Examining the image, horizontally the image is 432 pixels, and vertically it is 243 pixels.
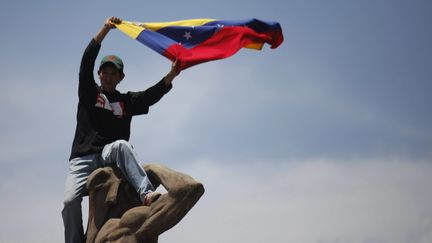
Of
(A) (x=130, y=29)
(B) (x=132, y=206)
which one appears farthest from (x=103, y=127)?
(A) (x=130, y=29)

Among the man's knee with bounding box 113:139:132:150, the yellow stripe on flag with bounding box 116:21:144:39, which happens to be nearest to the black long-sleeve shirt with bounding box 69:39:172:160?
the man's knee with bounding box 113:139:132:150

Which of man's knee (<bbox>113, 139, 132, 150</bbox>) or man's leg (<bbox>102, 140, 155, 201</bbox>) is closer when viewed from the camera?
man's leg (<bbox>102, 140, 155, 201</bbox>)

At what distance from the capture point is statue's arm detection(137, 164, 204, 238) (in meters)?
7.70

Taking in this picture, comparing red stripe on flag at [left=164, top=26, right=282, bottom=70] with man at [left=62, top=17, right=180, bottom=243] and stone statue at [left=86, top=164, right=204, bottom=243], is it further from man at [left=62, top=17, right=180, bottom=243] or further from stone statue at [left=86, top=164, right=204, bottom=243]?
stone statue at [left=86, top=164, right=204, bottom=243]

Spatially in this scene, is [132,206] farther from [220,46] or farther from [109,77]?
[220,46]

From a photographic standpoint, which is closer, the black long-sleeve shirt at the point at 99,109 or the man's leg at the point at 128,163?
the man's leg at the point at 128,163

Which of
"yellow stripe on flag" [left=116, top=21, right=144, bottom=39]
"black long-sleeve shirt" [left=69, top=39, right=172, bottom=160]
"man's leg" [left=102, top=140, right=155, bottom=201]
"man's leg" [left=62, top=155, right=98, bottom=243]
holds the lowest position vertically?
"man's leg" [left=62, top=155, right=98, bottom=243]

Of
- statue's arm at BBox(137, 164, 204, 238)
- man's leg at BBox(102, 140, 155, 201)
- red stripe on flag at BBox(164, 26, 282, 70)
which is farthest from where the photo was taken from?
red stripe on flag at BBox(164, 26, 282, 70)

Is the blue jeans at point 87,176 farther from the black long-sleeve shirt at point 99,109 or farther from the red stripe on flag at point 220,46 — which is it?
the red stripe on flag at point 220,46

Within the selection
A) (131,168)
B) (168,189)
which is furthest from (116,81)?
(168,189)

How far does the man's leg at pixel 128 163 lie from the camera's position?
8086 millimetres

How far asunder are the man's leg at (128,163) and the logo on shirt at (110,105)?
0.72 m

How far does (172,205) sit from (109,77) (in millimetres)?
2792

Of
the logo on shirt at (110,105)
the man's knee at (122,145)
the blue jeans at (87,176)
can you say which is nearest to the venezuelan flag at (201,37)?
the logo on shirt at (110,105)
